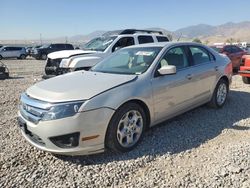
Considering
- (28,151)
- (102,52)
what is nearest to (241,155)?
(28,151)

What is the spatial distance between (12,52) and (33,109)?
1235 inches

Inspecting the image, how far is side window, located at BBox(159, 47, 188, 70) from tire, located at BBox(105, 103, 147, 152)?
1.01 m

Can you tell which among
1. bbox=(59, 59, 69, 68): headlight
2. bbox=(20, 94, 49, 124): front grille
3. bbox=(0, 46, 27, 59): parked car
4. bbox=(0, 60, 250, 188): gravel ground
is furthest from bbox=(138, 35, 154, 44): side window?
bbox=(0, 46, 27, 59): parked car

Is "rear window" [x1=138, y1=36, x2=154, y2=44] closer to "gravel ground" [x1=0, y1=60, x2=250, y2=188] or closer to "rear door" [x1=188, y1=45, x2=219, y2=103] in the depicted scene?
"rear door" [x1=188, y1=45, x2=219, y2=103]

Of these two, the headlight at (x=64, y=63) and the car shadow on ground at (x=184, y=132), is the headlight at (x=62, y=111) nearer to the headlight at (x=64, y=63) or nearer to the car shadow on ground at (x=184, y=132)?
the car shadow on ground at (x=184, y=132)

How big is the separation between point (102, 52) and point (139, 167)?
575 centimetres

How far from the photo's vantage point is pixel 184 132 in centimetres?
484

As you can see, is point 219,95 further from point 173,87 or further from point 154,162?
point 154,162

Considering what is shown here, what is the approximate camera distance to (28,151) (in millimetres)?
4156

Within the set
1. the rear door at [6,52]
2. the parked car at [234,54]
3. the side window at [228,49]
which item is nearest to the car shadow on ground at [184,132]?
the parked car at [234,54]

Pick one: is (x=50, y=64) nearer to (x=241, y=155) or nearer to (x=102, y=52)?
(x=102, y=52)

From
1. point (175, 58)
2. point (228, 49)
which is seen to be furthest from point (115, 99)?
point (228, 49)

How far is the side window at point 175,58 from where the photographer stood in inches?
189

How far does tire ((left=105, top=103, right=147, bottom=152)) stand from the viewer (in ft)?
12.5
